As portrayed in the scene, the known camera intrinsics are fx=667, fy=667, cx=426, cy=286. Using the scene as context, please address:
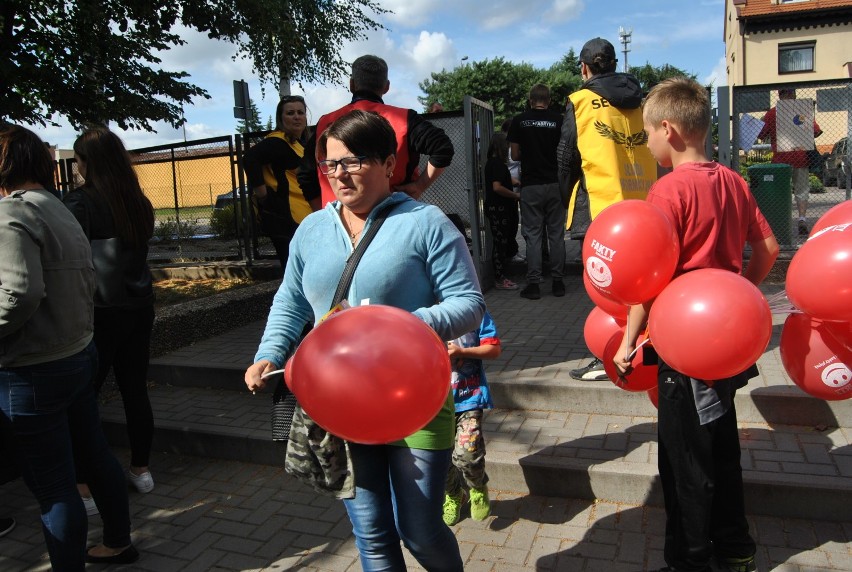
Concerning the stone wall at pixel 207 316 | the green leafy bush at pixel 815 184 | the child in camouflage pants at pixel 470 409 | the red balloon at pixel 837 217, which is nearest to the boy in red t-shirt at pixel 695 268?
the red balloon at pixel 837 217

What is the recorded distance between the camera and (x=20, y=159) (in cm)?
279

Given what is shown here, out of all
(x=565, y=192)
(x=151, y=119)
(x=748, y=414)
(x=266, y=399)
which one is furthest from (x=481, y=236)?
(x=151, y=119)

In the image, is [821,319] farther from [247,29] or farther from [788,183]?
[247,29]

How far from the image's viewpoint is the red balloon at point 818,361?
2.38 metres

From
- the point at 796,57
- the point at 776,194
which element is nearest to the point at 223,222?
the point at 776,194

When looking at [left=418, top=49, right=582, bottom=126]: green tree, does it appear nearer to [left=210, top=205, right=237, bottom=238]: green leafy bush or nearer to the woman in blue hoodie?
[left=210, top=205, right=237, bottom=238]: green leafy bush

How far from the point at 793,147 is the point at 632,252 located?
614 cm

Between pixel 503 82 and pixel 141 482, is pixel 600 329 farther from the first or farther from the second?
pixel 503 82

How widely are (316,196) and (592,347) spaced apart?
2094 mm

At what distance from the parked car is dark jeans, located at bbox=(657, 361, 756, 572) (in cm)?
591

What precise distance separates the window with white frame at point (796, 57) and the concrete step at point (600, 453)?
35.8 m

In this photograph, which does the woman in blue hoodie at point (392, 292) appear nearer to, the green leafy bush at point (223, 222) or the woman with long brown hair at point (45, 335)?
the woman with long brown hair at point (45, 335)

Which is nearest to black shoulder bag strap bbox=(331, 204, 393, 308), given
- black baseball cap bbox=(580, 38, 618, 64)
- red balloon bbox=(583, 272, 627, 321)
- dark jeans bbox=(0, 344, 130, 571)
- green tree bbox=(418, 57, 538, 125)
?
red balloon bbox=(583, 272, 627, 321)

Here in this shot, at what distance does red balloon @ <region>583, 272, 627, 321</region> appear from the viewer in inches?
107
